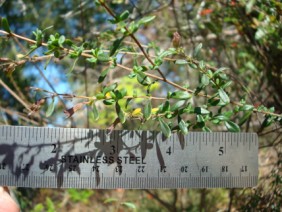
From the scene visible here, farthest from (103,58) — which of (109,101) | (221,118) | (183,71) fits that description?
(183,71)

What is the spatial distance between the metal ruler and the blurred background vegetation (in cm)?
27

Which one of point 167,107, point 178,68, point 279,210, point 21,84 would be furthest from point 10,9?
point 279,210

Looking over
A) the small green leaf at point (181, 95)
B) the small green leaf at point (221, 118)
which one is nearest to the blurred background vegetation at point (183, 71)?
the small green leaf at point (221, 118)

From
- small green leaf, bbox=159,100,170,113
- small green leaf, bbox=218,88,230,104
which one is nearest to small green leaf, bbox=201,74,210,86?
small green leaf, bbox=218,88,230,104

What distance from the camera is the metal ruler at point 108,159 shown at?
6.17 ft

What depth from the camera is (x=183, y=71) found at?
441cm

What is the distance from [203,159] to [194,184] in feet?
0.41

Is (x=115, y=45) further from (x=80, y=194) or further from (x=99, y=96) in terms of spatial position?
(x=80, y=194)

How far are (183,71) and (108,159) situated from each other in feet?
8.73

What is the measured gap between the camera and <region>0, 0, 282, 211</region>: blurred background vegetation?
2316 millimetres

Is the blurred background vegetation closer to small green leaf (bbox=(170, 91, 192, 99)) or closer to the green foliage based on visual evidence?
the green foliage

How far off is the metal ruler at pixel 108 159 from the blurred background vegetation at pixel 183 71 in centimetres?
27

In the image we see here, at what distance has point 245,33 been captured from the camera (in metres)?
2.74

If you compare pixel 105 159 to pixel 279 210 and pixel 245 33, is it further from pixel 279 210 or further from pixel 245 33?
pixel 245 33
